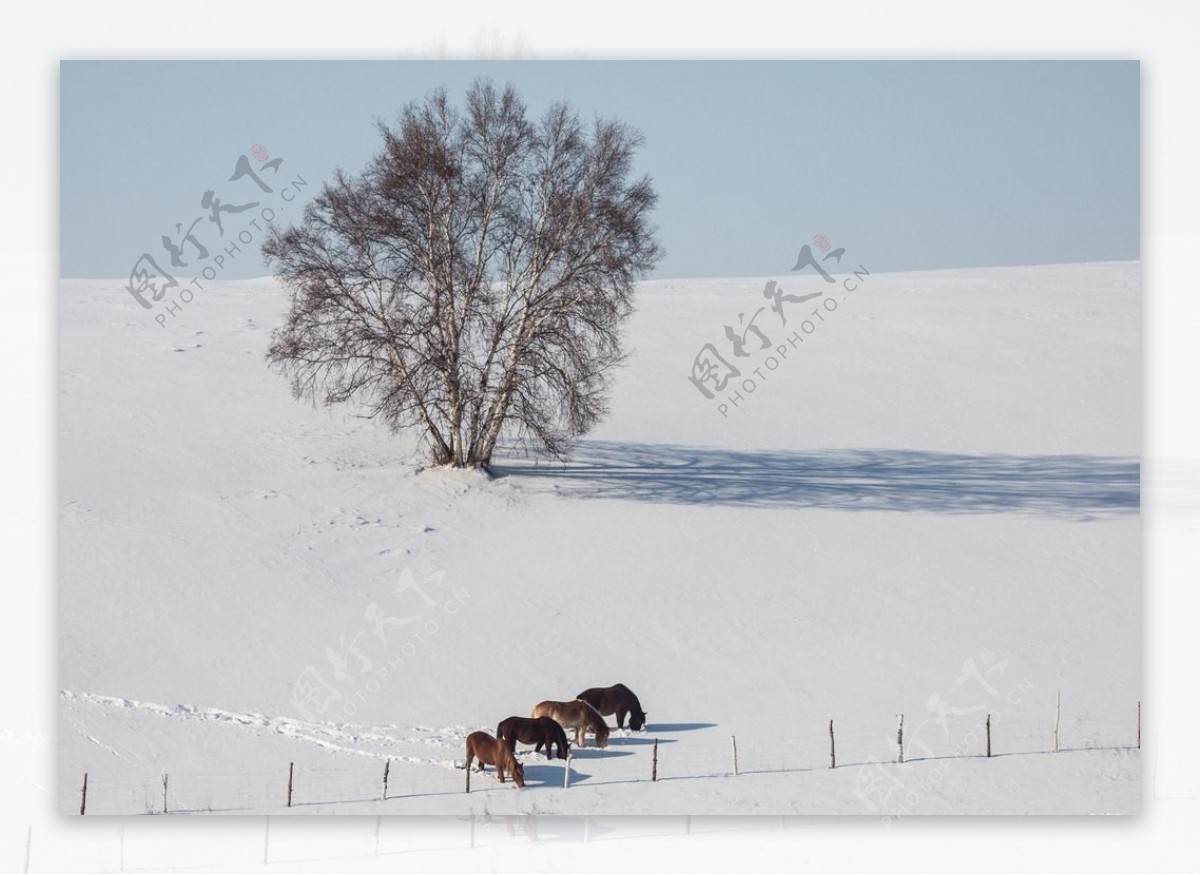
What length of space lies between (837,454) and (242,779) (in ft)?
52.0

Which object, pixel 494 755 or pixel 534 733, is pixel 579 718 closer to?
pixel 534 733

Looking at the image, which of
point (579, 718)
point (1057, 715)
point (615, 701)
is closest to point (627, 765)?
point (579, 718)

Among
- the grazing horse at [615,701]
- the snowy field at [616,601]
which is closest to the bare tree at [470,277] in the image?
the snowy field at [616,601]

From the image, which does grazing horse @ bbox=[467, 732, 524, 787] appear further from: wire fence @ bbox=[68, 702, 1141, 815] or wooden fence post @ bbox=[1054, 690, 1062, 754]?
wooden fence post @ bbox=[1054, 690, 1062, 754]

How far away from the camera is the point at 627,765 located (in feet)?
44.7

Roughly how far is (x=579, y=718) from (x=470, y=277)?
410 inches

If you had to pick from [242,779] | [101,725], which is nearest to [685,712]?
[242,779]

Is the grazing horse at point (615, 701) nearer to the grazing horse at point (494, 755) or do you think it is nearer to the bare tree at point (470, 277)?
the grazing horse at point (494, 755)

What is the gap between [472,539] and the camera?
19.7 metres

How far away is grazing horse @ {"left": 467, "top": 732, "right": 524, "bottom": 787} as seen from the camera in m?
13.0

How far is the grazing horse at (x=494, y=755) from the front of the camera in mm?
13039

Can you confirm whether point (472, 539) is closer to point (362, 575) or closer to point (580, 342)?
point (362, 575)

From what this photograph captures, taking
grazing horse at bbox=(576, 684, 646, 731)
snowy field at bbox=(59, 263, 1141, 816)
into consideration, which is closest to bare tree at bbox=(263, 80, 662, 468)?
snowy field at bbox=(59, 263, 1141, 816)

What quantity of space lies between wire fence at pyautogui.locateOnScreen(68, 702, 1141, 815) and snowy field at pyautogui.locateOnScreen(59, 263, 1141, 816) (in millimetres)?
33
